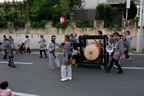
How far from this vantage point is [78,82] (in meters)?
6.40

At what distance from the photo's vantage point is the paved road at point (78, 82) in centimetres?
551

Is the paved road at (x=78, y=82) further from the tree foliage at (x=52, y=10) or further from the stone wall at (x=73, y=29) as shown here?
the tree foliage at (x=52, y=10)

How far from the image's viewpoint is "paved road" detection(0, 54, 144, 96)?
5.51 m

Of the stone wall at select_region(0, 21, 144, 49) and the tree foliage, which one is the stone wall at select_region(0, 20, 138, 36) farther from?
the tree foliage

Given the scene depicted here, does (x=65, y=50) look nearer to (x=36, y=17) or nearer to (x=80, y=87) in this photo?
(x=80, y=87)

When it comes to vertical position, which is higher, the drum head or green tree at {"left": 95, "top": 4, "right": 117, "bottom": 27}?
green tree at {"left": 95, "top": 4, "right": 117, "bottom": 27}

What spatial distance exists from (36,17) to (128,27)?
30.7 feet

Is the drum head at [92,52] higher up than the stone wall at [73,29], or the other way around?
the stone wall at [73,29]

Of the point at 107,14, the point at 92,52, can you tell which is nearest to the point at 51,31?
the point at 107,14

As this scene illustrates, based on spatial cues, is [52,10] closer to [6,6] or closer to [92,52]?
[92,52]

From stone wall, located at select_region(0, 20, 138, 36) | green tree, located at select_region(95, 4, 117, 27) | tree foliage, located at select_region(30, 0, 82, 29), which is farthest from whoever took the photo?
tree foliage, located at select_region(30, 0, 82, 29)

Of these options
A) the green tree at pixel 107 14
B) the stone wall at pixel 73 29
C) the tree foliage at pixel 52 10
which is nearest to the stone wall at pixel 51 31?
the stone wall at pixel 73 29

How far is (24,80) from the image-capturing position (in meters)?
6.80

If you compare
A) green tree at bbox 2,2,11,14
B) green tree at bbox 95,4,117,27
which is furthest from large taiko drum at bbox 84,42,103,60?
green tree at bbox 2,2,11,14
